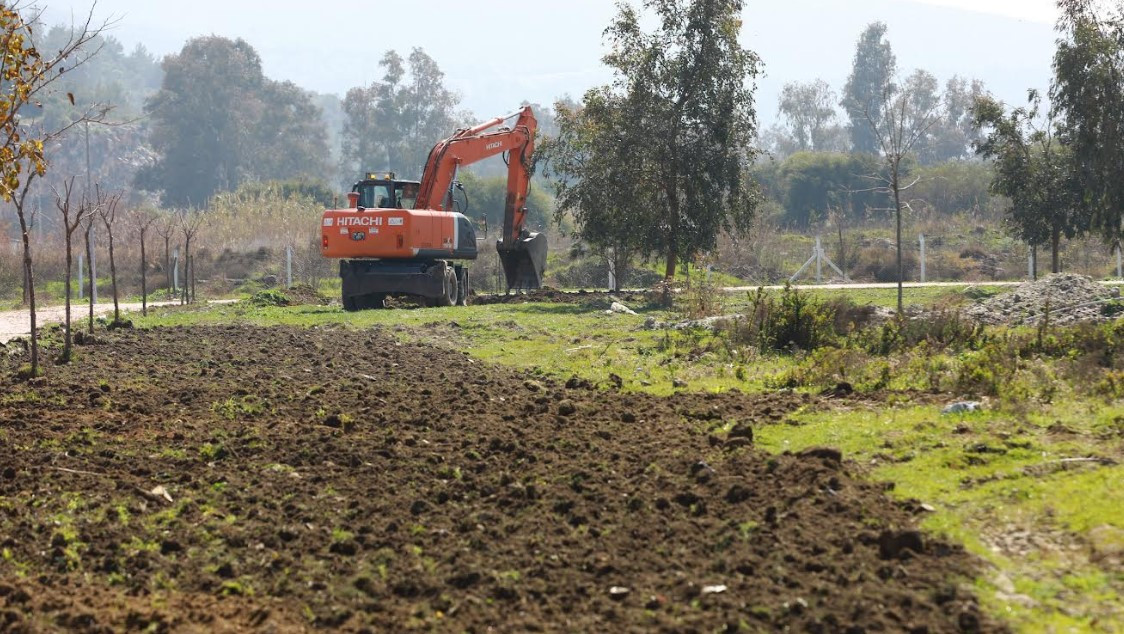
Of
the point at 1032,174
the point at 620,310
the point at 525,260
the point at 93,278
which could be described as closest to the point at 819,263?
the point at 1032,174

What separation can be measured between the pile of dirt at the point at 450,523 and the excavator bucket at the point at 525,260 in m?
18.7

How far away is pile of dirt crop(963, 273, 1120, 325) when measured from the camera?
1916cm

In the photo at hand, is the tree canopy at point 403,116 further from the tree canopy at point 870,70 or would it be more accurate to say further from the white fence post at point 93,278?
the white fence post at point 93,278

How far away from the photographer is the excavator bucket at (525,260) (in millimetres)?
30688

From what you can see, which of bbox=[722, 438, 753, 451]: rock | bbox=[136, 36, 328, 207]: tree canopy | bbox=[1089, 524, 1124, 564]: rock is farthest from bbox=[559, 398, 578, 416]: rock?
bbox=[136, 36, 328, 207]: tree canopy

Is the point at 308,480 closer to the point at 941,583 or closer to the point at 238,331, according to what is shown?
the point at 941,583

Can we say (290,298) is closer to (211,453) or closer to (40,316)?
(40,316)

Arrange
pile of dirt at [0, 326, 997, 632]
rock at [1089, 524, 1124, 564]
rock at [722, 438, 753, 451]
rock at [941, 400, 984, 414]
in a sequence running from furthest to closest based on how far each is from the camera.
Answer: rock at [941, 400, 984, 414] < rock at [722, 438, 753, 451] < rock at [1089, 524, 1124, 564] < pile of dirt at [0, 326, 997, 632]

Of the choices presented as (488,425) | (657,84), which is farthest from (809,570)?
(657,84)

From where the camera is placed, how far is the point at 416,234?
1025 inches

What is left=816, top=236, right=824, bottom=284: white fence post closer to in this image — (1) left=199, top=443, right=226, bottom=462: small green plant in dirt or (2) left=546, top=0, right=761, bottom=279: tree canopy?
(2) left=546, top=0, right=761, bottom=279: tree canopy

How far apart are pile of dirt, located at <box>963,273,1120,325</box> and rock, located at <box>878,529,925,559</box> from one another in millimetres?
12869

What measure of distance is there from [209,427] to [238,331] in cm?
1056

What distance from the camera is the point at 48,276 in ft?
150
